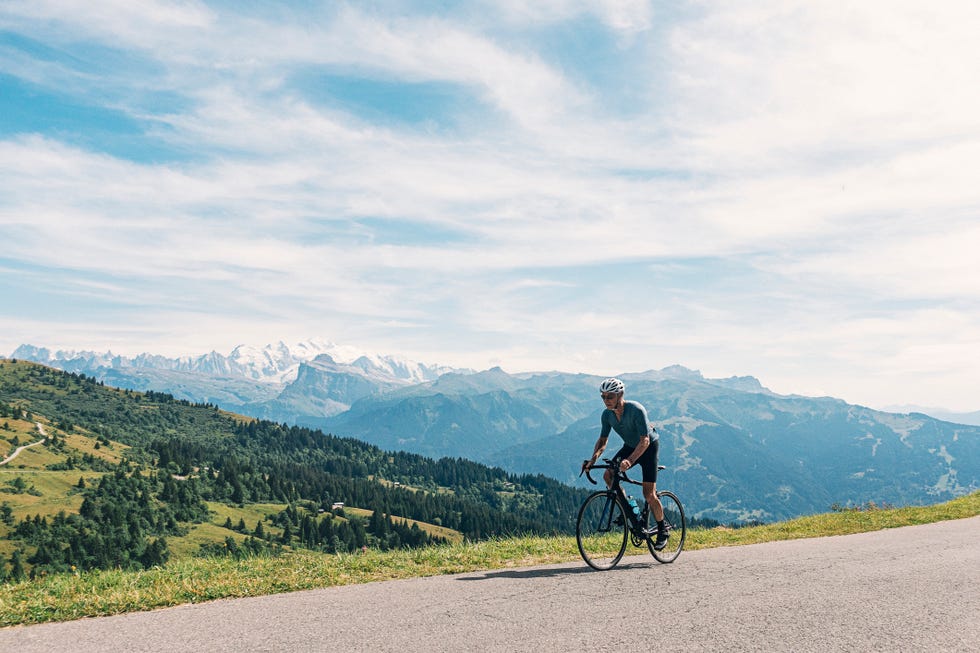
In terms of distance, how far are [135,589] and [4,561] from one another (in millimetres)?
153035

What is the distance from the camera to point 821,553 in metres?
15.2

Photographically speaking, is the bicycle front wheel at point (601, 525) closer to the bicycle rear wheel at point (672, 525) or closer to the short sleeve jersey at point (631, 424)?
the bicycle rear wheel at point (672, 525)

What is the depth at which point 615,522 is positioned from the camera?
45.8 ft

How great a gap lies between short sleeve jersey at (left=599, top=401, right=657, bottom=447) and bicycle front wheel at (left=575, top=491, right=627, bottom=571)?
140cm

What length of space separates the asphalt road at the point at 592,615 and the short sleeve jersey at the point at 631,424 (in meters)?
2.89

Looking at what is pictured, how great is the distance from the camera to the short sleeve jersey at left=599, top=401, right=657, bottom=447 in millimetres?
13625

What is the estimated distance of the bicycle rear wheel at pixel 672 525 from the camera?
1452cm

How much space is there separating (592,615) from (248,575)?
23.7 feet

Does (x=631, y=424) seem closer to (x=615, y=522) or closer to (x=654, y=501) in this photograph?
(x=654, y=501)

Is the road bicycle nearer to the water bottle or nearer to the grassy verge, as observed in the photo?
the water bottle

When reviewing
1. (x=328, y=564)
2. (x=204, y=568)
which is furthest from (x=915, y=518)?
(x=204, y=568)

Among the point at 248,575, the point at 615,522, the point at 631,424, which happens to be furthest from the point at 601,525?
the point at 248,575

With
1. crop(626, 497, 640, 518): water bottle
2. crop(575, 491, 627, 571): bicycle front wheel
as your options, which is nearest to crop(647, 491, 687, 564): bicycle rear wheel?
crop(626, 497, 640, 518): water bottle

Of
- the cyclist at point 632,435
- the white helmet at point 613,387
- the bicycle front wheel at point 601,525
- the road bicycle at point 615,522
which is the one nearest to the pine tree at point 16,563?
the bicycle front wheel at point 601,525
